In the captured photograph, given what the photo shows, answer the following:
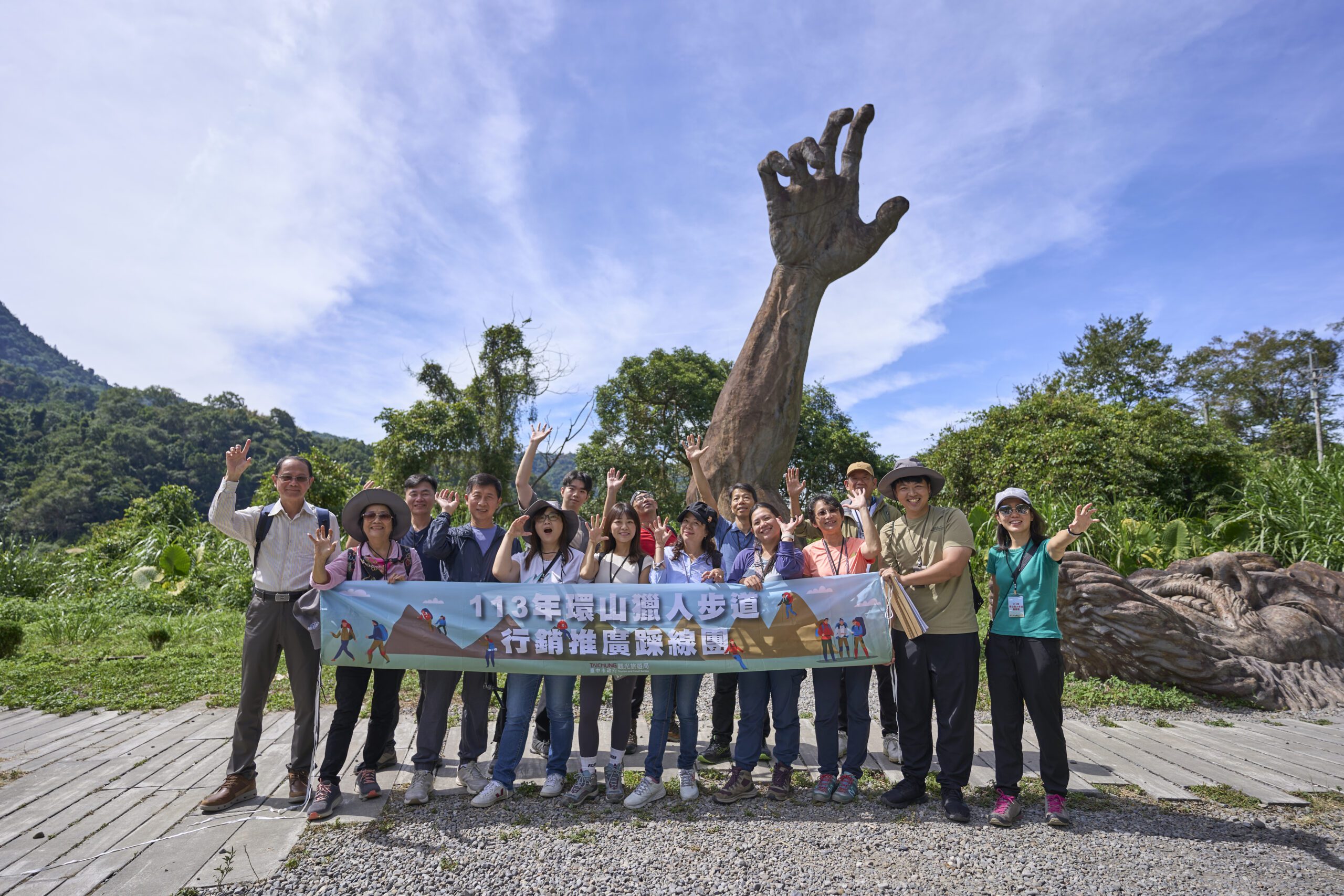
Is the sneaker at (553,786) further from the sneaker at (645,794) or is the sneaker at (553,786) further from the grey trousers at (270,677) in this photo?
the grey trousers at (270,677)

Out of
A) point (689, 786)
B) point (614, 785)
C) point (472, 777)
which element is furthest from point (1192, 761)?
point (472, 777)

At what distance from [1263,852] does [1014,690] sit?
130 centimetres

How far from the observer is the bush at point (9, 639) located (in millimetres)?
7781

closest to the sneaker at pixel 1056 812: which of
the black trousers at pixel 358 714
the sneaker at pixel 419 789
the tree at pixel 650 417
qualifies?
the sneaker at pixel 419 789

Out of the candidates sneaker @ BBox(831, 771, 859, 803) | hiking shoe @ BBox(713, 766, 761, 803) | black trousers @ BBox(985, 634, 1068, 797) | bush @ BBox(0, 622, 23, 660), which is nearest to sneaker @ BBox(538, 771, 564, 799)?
hiking shoe @ BBox(713, 766, 761, 803)

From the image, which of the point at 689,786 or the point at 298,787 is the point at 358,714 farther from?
the point at 689,786

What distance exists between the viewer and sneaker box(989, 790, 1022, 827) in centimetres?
376

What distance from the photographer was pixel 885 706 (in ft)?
16.7

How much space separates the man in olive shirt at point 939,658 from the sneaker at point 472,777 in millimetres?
2404

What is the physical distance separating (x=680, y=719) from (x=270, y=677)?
8.16ft

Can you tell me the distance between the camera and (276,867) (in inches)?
130

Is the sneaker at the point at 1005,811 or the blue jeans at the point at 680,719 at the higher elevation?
the blue jeans at the point at 680,719

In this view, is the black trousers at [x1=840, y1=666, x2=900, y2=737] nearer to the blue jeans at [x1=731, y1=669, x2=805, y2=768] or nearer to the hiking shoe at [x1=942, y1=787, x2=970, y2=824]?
the blue jeans at [x1=731, y1=669, x2=805, y2=768]

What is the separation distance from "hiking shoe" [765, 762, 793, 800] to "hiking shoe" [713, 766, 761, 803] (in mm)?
106
